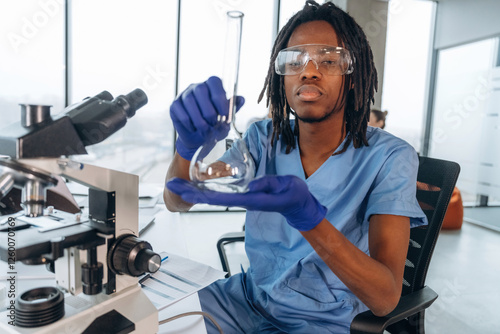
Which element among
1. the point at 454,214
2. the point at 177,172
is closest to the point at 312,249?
the point at 177,172

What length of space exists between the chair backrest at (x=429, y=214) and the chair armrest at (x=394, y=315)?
9cm

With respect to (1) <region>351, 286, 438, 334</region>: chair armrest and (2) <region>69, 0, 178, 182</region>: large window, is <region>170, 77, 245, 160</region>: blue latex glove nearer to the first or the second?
(1) <region>351, 286, 438, 334</region>: chair armrest

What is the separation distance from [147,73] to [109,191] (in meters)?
3.00

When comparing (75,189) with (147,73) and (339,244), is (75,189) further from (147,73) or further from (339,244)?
(147,73)

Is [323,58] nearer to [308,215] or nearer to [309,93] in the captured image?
[309,93]

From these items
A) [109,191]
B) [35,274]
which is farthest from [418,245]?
[35,274]

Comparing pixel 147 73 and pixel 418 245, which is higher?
pixel 147 73

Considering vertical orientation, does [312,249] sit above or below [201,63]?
below

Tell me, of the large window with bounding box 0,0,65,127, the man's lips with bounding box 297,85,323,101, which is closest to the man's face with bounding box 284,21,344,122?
the man's lips with bounding box 297,85,323,101

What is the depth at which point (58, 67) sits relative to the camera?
3.62 m

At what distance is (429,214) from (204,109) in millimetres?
761

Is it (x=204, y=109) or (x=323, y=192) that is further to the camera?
(x=323, y=192)

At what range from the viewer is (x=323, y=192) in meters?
1.03

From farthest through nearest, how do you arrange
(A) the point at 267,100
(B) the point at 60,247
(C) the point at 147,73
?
(C) the point at 147,73 < (A) the point at 267,100 < (B) the point at 60,247
